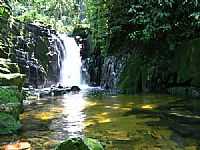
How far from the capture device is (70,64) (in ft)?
69.5

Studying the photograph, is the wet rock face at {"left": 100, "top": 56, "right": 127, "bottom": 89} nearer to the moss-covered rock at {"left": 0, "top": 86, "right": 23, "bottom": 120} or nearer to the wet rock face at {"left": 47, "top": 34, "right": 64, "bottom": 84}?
the wet rock face at {"left": 47, "top": 34, "right": 64, "bottom": 84}

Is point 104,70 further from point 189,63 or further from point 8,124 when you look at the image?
point 8,124

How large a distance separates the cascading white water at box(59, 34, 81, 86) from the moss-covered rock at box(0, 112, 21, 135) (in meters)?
12.8

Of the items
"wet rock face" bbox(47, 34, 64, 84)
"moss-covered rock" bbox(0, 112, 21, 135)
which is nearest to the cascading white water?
"wet rock face" bbox(47, 34, 64, 84)

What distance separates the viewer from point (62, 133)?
6.56 m

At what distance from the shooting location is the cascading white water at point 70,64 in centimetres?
2037

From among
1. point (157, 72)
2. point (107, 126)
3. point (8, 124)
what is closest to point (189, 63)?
point (157, 72)

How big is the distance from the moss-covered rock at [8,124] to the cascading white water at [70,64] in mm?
12802

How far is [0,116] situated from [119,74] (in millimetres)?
8407

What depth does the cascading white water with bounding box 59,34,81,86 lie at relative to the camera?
20.4 m

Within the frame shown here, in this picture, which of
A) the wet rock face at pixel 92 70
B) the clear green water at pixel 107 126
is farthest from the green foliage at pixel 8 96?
the wet rock face at pixel 92 70

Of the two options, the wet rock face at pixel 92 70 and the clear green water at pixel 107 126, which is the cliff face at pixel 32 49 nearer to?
the wet rock face at pixel 92 70

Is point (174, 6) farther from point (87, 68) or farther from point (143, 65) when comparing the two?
point (87, 68)

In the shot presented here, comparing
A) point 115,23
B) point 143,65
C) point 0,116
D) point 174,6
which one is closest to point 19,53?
point 115,23
